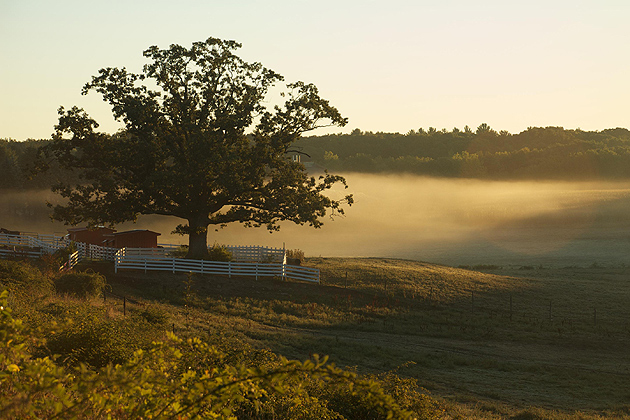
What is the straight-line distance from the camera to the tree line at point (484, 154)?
160625 mm

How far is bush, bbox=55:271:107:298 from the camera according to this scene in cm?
2850

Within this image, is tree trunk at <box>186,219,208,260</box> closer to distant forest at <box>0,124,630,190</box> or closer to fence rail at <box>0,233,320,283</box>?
fence rail at <box>0,233,320,283</box>

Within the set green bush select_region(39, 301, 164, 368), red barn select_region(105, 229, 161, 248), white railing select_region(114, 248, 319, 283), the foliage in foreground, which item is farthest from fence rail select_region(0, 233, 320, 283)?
the foliage in foreground

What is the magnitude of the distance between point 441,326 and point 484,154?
495ft

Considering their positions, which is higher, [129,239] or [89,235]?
[89,235]

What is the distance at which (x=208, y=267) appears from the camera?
130ft

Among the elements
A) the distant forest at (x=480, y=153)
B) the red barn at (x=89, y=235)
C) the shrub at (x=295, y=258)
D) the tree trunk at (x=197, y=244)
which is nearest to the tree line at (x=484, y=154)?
the distant forest at (x=480, y=153)

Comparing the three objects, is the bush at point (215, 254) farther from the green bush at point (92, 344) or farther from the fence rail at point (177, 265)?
the green bush at point (92, 344)

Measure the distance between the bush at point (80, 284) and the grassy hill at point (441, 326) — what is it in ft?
4.02

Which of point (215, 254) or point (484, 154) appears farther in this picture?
point (484, 154)

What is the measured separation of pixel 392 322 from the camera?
32781 mm

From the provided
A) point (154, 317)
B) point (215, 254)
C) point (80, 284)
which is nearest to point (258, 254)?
point (215, 254)

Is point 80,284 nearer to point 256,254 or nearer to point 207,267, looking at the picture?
point 207,267

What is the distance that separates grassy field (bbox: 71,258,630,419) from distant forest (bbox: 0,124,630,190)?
10355cm
